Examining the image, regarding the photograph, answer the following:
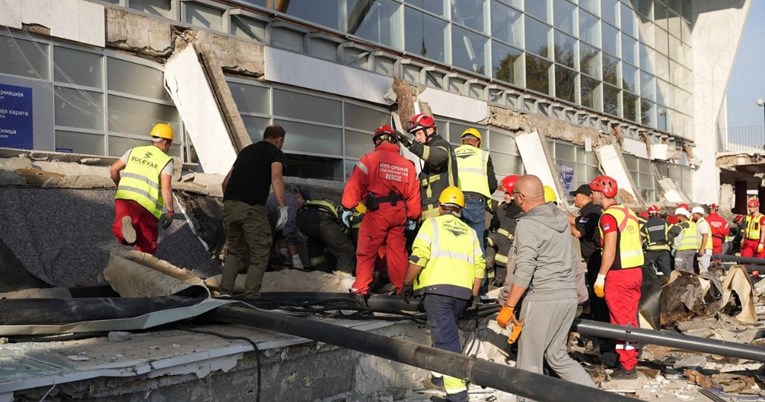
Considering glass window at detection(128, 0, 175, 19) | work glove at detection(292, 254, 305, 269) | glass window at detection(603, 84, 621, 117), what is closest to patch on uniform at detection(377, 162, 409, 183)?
work glove at detection(292, 254, 305, 269)

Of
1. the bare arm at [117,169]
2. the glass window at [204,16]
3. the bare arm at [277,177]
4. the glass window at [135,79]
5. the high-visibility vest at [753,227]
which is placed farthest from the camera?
the high-visibility vest at [753,227]

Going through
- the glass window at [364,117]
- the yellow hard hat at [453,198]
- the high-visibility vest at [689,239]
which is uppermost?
the glass window at [364,117]

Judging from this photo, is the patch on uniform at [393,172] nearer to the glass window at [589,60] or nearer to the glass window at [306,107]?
the glass window at [306,107]

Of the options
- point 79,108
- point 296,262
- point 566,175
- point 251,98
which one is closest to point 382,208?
point 296,262

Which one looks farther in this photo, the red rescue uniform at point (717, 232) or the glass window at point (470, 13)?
the glass window at point (470, 13)

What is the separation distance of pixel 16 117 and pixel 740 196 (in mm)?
39349

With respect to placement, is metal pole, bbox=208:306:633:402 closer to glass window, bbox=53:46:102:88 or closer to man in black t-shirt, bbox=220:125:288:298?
man in black t-shirt, bbox=220:125:288:298

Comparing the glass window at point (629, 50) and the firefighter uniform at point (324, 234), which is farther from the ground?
the glass window at point (629, 50)

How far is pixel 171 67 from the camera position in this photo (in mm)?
11000

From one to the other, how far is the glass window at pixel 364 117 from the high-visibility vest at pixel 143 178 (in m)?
7.57

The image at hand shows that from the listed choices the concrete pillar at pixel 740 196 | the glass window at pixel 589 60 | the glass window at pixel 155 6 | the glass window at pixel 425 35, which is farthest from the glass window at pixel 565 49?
the concrete pillar at pixel 740 196

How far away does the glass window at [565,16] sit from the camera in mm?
22516

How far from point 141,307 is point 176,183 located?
14.3 ft

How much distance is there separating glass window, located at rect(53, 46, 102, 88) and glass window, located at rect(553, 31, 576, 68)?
15.7 metres
